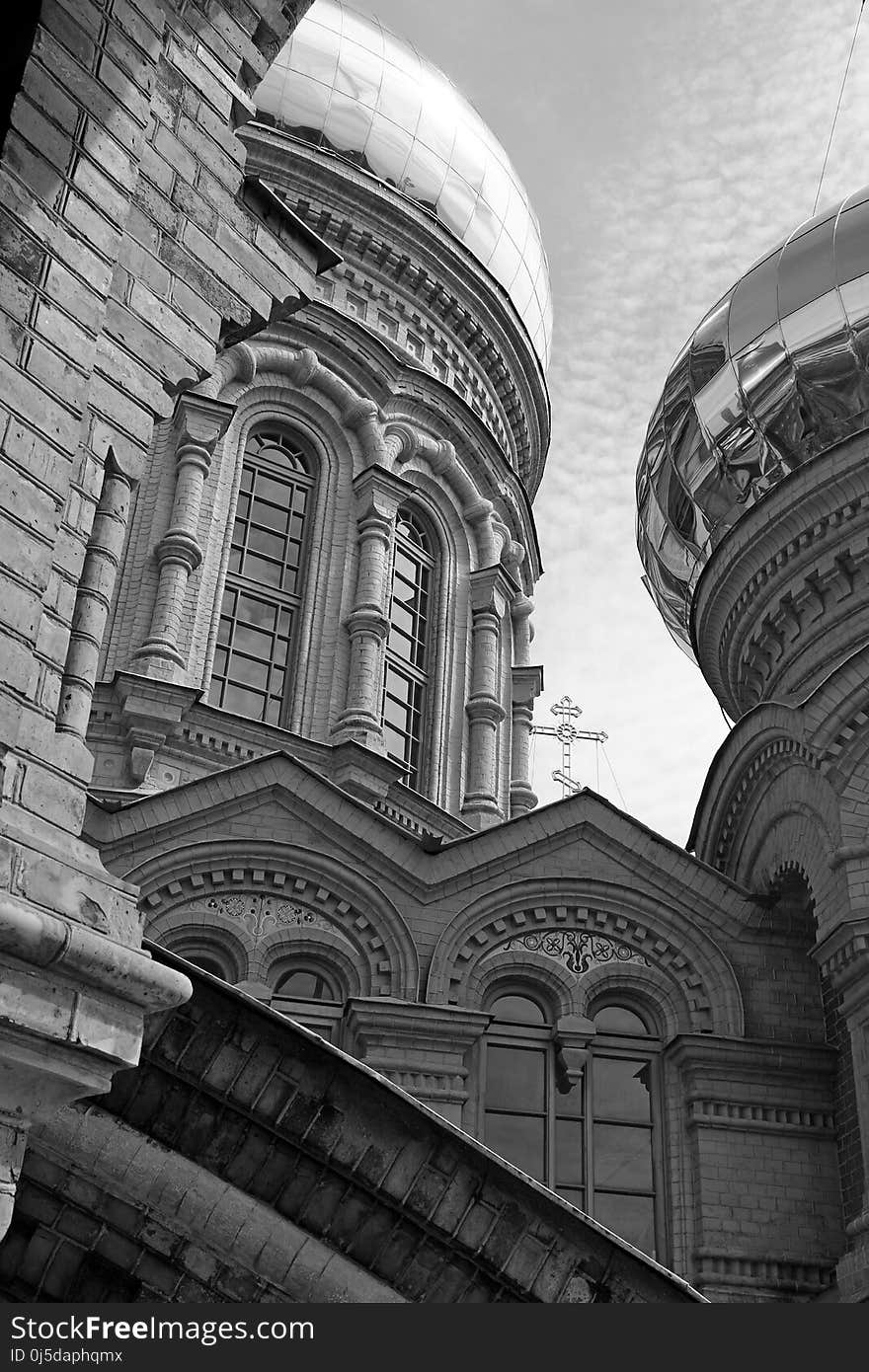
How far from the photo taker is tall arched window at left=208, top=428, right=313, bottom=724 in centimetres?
1288

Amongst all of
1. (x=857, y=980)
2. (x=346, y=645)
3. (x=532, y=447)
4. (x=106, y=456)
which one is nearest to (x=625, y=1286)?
(x=106, y=456)

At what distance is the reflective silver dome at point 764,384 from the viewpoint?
35.4ft

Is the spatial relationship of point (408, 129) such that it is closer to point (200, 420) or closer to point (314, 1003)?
point (200, 420)

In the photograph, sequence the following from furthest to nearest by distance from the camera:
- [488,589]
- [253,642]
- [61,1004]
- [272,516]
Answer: [488,589] → [272,516] → [253,642] → [61,1004]

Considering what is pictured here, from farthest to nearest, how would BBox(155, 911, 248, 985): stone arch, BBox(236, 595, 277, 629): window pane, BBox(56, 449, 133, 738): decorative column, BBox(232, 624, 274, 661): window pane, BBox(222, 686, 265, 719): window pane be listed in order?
BBox(236, 595, 277, 629): window pane, BBox(232, 624, 274, 661): window pane, BBox(222, 686, 265, 719): window pane, BBox(155, 911, 248, 985): stone arch, BBox(56, 449, 133, 738): decorative column

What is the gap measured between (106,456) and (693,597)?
884 cm

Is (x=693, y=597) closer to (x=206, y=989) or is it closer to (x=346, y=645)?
(x=346, y=645)

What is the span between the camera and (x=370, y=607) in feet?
44.0

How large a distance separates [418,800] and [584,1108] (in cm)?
449

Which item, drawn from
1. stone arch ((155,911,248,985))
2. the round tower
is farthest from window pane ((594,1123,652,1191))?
the round tower

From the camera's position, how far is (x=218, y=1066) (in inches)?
137

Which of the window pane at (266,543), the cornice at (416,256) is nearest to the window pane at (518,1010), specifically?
the window pane at (266,543)

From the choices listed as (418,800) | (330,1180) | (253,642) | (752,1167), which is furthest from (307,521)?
(330,1180)

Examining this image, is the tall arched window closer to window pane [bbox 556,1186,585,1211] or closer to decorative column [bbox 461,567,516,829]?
decorative column [bbox 461,567,516,829]
